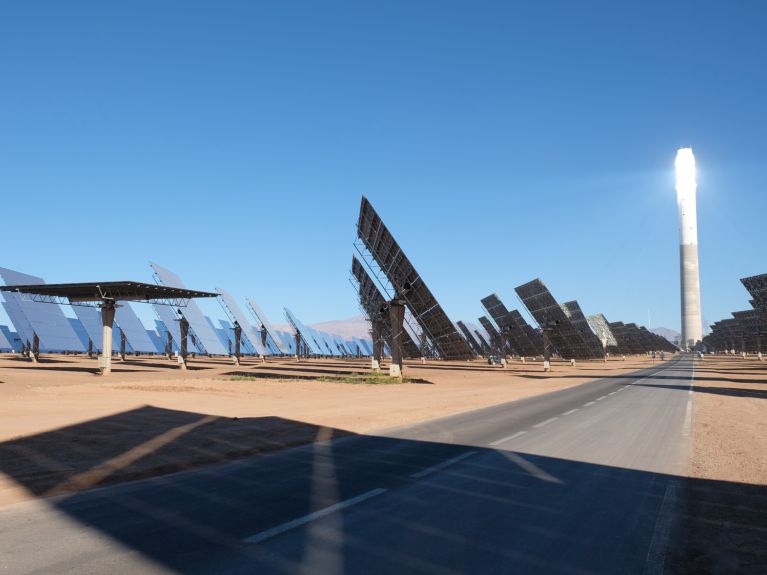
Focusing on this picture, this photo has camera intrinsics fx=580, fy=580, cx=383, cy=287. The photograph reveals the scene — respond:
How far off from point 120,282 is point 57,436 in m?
31.3

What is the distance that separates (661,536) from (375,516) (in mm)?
3516

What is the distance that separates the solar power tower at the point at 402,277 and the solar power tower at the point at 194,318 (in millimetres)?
19609

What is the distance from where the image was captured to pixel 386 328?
2712 inches

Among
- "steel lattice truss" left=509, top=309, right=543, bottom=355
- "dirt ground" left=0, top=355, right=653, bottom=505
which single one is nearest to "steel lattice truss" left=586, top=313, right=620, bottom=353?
"steel lattice truss" left=509, top=309, right=543, bottom=355

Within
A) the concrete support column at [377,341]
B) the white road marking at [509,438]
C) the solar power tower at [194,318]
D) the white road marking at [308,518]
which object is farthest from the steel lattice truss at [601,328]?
the white road marking at [308,518]

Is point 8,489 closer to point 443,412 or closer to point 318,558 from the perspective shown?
point 318,558

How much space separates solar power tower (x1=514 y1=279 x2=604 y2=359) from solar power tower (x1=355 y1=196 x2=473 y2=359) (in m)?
25.7

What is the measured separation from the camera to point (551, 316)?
73.6m

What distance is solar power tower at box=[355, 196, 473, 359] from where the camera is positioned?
46.5 m

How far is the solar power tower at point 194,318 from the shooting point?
55.1m

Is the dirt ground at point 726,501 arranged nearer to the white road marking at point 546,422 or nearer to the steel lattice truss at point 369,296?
the white road marking at point 546,422

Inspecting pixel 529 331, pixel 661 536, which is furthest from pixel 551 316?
pixel 661 536

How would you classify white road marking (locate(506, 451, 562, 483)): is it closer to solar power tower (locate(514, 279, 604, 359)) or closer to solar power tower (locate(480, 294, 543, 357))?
solar power tower (locate(514, 279, 604, 359))

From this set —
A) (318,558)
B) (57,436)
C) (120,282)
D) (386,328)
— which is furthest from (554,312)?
(318,558)
